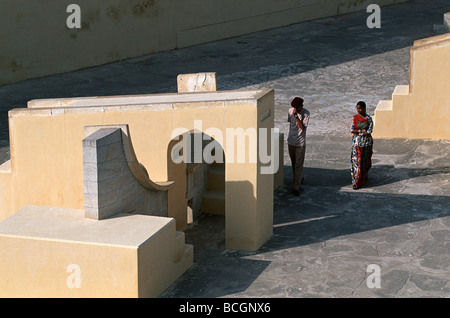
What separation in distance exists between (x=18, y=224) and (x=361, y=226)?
459cm

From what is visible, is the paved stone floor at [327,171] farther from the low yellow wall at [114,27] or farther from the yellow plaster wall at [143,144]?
the yellow plaster wall at [143,144]

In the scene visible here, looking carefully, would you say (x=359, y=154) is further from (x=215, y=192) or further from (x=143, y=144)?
(x=143, y=144)

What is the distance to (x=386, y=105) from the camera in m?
16.6

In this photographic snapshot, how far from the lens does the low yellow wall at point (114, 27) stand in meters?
19.8

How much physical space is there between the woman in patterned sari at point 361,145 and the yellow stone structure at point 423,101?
257cm

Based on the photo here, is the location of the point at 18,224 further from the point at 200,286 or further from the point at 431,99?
the point at 431,99

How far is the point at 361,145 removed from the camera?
44.8 ft

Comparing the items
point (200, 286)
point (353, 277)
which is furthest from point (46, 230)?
point (353, 277)

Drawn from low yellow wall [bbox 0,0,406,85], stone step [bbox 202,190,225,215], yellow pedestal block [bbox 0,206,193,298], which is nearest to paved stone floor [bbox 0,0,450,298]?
stone step [bbox 202,190,225,215]

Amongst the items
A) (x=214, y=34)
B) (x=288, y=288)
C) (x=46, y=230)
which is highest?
(x=214, y=34)

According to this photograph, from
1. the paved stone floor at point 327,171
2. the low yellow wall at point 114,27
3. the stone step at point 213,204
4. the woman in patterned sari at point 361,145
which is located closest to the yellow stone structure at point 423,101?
the paved stone floor at point 327,171

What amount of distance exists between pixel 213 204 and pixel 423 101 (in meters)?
4.93

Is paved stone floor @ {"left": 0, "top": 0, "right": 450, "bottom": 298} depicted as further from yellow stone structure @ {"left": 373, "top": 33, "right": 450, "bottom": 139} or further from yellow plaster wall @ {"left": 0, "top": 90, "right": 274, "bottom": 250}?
yellow plaster wall @ {"left": 0, "top": 90, "right": 274, "bottom": 250}

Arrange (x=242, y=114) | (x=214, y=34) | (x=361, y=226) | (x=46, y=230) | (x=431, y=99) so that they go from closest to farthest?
(x=46, y=230), (x=242, y=114), (x=361, y=226), (x=431, y=99), (x=214, y=34)
